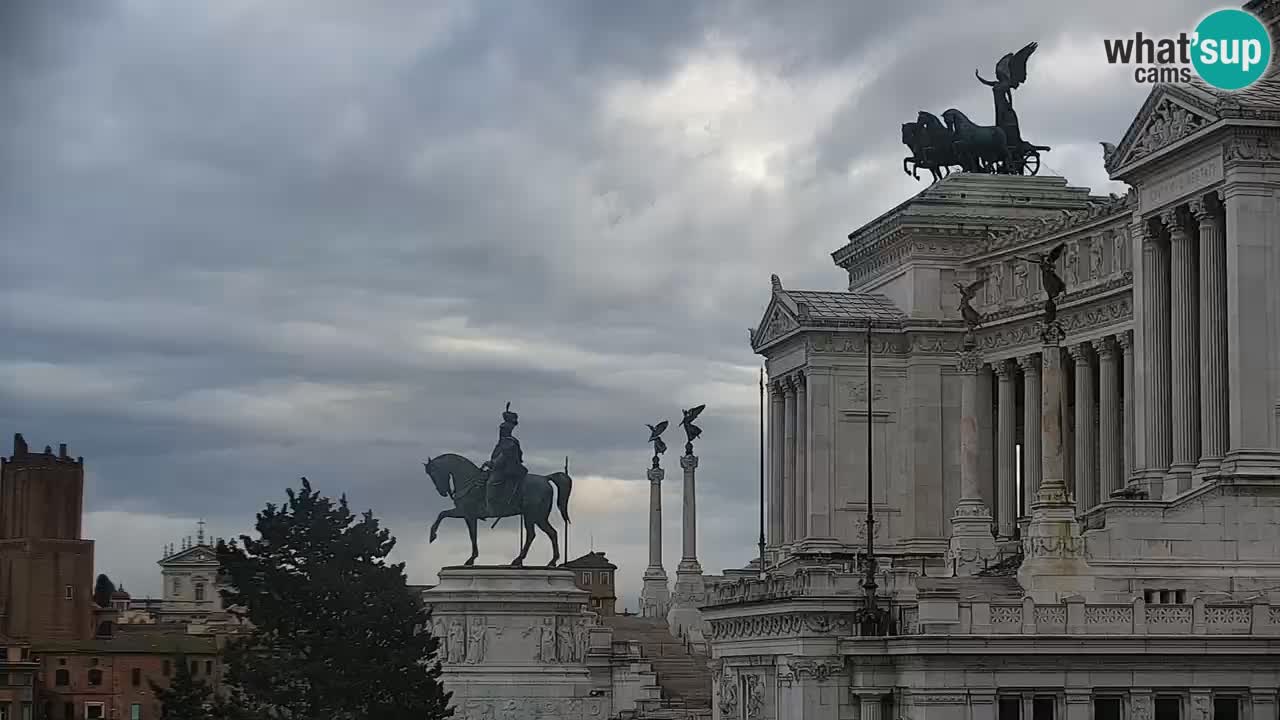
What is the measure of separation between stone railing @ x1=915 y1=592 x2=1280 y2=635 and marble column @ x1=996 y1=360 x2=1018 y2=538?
3793cm

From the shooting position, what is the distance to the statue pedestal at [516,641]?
101 m

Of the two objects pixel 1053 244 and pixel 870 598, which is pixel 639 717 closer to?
pixel 1053 244

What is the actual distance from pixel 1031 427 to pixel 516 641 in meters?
22.2

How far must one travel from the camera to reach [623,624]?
117938 millimetres

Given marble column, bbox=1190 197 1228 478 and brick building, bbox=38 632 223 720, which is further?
brick building, bbox=38 632 223 720

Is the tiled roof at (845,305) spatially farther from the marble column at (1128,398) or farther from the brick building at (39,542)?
the brick building at (39,542)

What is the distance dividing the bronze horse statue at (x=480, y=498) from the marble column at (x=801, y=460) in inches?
402

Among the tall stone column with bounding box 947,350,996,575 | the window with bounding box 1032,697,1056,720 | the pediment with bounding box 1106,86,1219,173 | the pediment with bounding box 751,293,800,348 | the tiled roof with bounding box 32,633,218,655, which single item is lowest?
the window with bounding box 1032,697,1056,720

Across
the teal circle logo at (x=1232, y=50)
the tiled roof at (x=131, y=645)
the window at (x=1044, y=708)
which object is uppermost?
the teal circle logo at (x=1232, y=50)

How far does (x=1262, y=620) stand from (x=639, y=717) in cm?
3897

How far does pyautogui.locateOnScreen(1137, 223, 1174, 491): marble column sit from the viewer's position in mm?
79500

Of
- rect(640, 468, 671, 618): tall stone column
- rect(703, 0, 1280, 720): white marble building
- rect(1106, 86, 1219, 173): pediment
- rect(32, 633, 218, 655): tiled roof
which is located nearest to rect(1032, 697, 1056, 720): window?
rect(703, 0, 1280, 720): white marble building

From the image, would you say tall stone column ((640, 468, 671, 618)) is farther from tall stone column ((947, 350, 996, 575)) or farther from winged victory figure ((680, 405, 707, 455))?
tall stone column ((947, 350, 996, 575))

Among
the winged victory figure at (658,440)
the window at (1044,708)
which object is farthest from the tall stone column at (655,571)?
the window at (1044,708)
